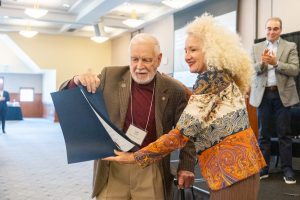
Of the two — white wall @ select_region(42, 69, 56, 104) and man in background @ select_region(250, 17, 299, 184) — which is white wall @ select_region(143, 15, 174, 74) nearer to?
white wall @ select_region(42, 69, 56, 104)

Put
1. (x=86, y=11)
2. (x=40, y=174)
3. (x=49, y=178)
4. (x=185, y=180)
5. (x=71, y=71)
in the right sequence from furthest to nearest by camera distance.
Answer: (x=71, y=71)
(x=86, y=11)
(x=40, y=174)
(x=49, y=178)
(x=185, y=180)

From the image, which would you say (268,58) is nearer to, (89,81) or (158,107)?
(158,107)

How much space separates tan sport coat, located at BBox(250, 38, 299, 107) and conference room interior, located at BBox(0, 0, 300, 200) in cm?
52

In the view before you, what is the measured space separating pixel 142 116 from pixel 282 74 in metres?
2.22

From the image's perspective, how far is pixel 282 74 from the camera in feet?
11.3

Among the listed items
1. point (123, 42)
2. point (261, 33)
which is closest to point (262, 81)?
point (261, 33)

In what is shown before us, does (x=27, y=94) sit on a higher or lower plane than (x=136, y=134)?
higher

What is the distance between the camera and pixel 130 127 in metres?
1.59

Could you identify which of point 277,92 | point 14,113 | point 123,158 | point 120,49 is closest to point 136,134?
point 123,158

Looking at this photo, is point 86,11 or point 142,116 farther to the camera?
point 86,11

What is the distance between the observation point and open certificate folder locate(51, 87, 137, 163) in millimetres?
1408

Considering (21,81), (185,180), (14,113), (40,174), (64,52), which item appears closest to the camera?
(185,180)

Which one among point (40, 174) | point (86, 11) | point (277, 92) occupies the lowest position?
point (40, 174)

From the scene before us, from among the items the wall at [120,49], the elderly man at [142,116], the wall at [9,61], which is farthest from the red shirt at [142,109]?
the wall at [9,61]
